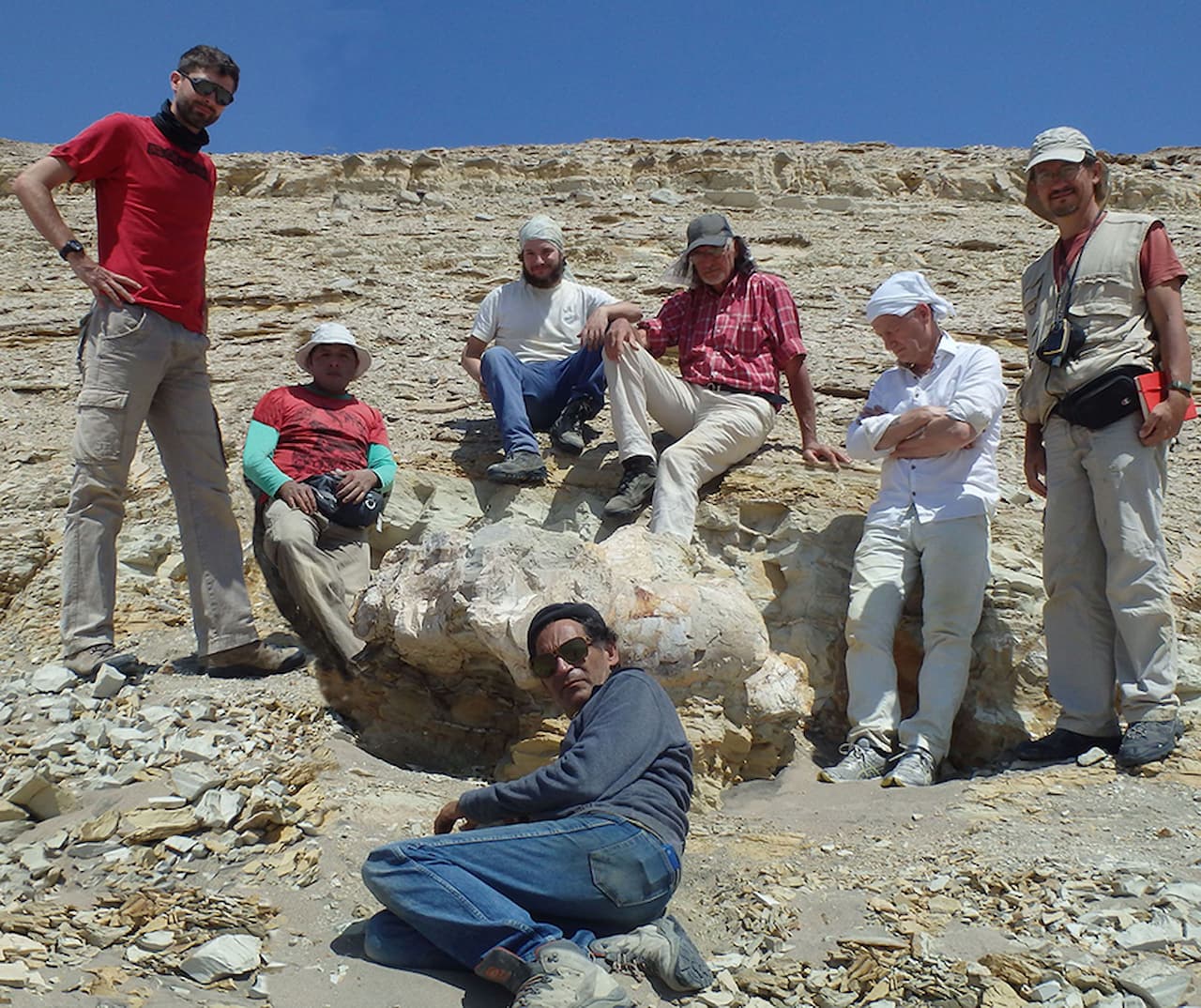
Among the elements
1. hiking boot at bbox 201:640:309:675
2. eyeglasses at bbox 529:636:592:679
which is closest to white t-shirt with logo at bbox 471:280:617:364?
hiking boot at bbox 201:640:309:675

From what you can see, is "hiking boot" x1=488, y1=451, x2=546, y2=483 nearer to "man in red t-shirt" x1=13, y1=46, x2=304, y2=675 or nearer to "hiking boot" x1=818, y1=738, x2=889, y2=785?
"man in red t-shirt" x1=13, y1=46, x2=304, y2=675

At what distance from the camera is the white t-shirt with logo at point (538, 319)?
562 cm

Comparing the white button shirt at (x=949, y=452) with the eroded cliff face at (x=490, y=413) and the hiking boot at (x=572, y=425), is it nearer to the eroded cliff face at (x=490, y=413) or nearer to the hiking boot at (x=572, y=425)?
the eroded cliff face at (x=490, y=413)

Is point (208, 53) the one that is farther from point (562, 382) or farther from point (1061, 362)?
point (1061, 362)

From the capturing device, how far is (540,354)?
18.4ft

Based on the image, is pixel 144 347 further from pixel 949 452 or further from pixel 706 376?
pixel 949 452

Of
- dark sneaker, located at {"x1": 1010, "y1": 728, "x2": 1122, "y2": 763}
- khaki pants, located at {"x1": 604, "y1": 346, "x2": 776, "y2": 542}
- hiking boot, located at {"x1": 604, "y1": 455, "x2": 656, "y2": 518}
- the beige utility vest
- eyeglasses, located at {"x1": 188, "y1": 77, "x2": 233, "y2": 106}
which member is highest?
eyeglasses, located at {"x1": 188, "y1": 77, "x2": 233, "y2": 106}

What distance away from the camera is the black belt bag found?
12.8 ft

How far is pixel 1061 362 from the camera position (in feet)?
13.2

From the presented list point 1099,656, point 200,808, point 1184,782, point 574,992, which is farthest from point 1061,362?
point 200,808

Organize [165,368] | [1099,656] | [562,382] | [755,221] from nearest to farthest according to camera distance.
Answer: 1. [1099,656]
2. [165,368]
3. [562,382]
4. [755,221]

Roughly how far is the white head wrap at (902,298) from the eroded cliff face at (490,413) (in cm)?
97

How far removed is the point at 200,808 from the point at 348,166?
9.98 m

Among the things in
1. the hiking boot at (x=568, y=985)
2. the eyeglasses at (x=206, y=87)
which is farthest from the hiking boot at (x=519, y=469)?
the hiking boot at (x=568, y=985)
